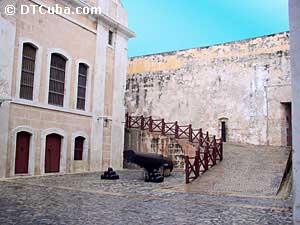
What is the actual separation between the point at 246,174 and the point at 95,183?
16.9 feet

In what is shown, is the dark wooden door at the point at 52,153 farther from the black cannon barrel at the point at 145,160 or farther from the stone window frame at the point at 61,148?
the black cannon barrel at the point at 145,160

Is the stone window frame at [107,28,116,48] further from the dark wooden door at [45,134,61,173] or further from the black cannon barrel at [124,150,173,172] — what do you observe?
the black cannon barrel at [124,150,173,172]

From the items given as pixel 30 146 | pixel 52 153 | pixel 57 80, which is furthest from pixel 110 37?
pixel 30 146

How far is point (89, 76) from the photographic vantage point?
16828 millimetres

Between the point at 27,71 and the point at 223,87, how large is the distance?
1226cm

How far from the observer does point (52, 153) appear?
587 inches

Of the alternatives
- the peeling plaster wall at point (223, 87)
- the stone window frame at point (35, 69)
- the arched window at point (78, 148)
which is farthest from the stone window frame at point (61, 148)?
the peeling plaster wall at point (223, 87)

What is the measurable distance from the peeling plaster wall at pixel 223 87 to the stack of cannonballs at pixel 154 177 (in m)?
9.51

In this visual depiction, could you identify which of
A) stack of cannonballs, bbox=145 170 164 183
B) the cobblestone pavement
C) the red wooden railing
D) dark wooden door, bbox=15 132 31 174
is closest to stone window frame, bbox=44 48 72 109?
dark wooden door, bbox=15 132 31 174

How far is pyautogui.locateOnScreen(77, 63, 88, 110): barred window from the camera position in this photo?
1639 cm

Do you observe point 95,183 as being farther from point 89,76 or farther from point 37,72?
point 89,76

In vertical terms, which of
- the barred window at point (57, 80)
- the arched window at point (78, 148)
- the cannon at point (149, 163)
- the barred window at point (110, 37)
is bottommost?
the cannon at point (149, 163)

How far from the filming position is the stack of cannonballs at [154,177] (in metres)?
12.9

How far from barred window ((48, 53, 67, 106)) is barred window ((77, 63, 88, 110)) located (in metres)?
1.01
